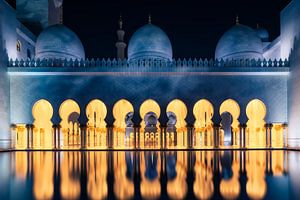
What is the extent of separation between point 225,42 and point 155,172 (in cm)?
882

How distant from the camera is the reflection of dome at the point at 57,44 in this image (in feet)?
38.1

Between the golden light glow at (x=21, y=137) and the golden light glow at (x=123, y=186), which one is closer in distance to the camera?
the golden light glow at (x=123, y=186)

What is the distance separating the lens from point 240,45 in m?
11.7

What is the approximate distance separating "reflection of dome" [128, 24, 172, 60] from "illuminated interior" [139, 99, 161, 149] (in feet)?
5.85

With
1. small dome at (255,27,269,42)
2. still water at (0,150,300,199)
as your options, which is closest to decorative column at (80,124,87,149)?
still water at (0,150,300,199)

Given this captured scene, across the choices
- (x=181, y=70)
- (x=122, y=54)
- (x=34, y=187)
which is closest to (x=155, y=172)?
(x=34, y=187)

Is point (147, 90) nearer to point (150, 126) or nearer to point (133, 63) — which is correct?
point (133, 63)

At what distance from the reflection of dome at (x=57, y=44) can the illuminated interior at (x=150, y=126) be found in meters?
3.42

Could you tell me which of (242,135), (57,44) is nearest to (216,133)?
(242,135)

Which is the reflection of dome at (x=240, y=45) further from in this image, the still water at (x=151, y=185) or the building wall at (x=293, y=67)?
the still water at (x=151, y=185)

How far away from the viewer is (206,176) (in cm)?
397

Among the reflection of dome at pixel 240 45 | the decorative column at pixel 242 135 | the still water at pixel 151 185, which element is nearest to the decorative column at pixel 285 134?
the decorative column at pixel 242 135

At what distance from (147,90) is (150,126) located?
5.30 metres

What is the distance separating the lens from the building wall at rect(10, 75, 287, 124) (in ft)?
31.9
